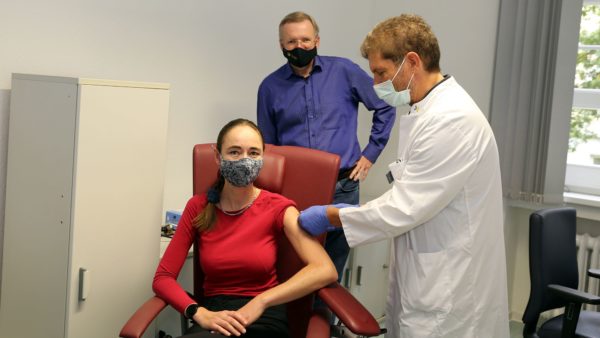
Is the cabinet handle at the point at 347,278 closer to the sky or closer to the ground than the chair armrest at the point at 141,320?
closer to the ground

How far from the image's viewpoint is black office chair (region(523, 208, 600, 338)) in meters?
2.40

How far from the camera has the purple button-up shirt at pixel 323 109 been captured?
2.86m

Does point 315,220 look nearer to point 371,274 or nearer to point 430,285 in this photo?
point 430,285

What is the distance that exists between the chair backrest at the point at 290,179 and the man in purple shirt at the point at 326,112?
0.49 m

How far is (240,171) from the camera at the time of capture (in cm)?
214

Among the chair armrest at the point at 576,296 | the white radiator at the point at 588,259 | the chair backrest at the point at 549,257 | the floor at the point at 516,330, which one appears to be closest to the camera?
the chair armrest at the point at 576,296

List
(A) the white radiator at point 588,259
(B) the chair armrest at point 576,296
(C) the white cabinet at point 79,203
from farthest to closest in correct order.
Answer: (A) the white radiator at point 588,259 → (B) the chair armrest at point 576,296 → (C) the white cabinet at point 79,203

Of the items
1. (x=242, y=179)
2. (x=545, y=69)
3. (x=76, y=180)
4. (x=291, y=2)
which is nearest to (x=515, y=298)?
(x=545, y=69)

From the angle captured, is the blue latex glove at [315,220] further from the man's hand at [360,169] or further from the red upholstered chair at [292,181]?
the man's hand at [360,169]

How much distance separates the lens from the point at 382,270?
369 cm

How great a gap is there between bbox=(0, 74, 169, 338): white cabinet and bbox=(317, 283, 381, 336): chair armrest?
2.59 ft

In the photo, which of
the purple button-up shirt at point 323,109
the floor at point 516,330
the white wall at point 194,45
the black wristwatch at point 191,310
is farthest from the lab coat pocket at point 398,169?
the floor at point 516,330

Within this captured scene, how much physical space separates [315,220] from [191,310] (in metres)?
0.47

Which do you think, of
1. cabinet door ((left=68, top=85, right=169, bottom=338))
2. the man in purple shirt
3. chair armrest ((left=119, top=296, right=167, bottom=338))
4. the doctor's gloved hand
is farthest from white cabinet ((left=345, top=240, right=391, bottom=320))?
chair armrest ((left=119, top=296, right=167, bottom=338))
